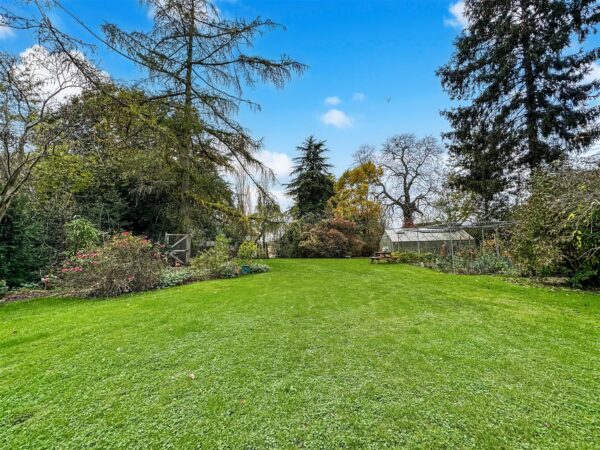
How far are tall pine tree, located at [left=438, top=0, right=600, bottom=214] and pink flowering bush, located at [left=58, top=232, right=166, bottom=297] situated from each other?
532 inches

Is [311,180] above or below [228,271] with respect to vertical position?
above

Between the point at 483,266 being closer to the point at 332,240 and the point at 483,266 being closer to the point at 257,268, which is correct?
the point at 257,268

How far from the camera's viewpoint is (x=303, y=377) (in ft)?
7.79

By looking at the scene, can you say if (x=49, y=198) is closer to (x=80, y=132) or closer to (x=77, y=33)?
(x=80, y=132)

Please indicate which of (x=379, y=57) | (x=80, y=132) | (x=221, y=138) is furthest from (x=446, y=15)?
(x=80, y=132)

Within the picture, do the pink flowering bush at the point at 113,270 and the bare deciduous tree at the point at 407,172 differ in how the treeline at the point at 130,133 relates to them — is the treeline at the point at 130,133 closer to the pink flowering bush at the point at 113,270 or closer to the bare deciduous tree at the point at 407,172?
the pink flowering bush at the point at 113,270

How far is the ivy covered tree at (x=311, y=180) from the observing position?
2158 centimetres

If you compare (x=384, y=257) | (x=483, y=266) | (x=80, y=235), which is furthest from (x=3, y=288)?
(x=483, y=266)

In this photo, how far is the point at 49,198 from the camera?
7.93 m

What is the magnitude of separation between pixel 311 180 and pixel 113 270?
684 inches

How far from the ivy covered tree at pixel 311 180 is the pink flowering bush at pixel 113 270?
15055 millimetres

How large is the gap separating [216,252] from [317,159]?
15.8 metres

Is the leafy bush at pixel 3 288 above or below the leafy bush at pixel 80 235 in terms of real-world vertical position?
below

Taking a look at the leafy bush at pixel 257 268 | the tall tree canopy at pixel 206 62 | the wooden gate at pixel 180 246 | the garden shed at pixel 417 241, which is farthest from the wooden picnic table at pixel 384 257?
the tall tree canopy at pixel 206 62
